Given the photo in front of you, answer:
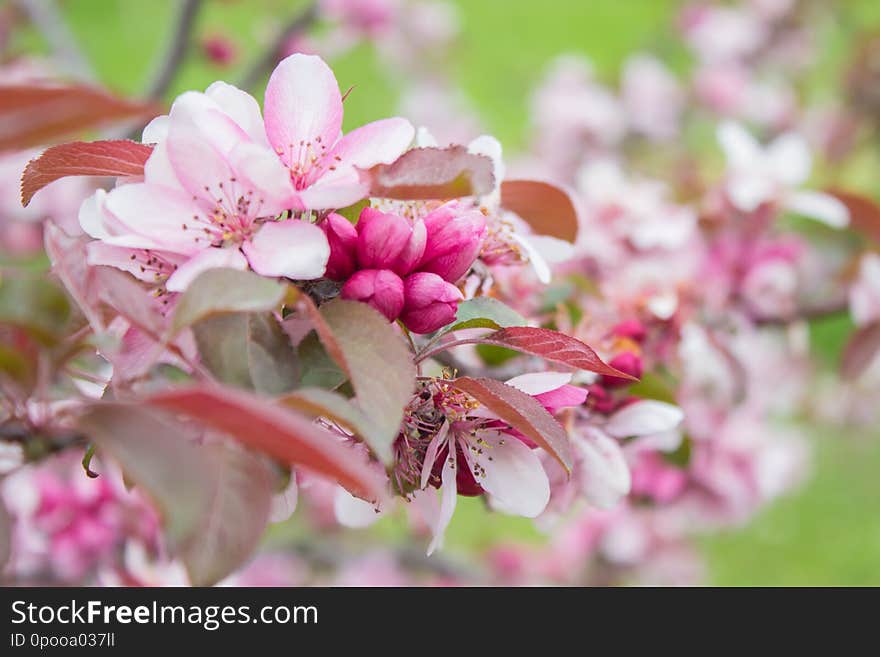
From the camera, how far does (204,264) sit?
49 centimetres

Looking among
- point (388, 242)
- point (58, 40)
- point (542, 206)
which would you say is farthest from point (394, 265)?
point (58, 40)

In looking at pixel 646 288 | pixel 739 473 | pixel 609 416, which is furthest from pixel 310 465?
pixel 739 473

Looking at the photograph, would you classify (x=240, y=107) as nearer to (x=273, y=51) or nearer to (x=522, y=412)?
(x=522, y=412)

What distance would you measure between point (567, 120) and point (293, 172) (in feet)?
5.19

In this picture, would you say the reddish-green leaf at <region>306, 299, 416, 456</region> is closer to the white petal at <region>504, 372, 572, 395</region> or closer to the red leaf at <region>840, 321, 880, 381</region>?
the white petal at <region>504, 372, 572, 395</region>

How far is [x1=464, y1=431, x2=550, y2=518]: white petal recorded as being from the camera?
0.57 m

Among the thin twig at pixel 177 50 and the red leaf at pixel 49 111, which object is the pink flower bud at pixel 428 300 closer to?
the red leaf at pixel 49 111

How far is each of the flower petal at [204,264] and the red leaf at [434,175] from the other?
0.26 ft

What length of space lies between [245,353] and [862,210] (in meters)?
0.80

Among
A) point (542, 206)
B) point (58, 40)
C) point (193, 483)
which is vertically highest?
point (58, 40)

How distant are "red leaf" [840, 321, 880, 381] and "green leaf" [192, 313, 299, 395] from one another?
735mm

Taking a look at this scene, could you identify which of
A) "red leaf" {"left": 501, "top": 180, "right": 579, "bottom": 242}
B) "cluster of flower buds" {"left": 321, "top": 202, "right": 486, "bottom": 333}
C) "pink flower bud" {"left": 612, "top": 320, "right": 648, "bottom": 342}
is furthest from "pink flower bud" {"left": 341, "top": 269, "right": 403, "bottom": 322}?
"pink flower bud" {"left": 612, "top": 320, "right": 648, "bottom": 342}

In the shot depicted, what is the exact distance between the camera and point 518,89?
379 cm
